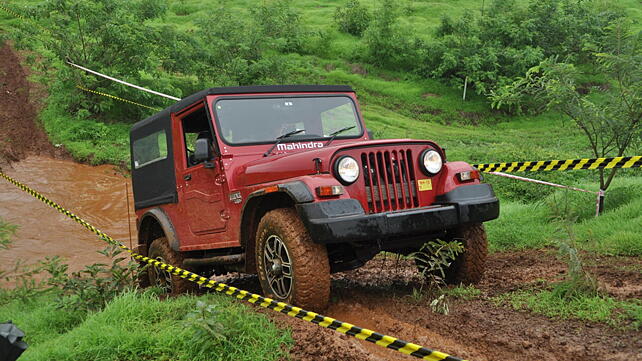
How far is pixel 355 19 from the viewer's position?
38000 mm

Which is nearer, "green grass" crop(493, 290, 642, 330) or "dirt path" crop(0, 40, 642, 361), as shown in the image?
"dirt path" crop(0, 40, 642, 361)

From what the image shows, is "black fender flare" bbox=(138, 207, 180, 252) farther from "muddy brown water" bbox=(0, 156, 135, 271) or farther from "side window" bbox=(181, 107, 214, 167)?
"muddy brown water" bbox=(0, 156, 135, 271)

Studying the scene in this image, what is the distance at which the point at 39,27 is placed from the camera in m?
18.4

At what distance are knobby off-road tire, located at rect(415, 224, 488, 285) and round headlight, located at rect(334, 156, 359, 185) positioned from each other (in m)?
1.25

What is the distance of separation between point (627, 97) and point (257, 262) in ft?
17.9

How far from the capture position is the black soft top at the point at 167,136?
19.3ft

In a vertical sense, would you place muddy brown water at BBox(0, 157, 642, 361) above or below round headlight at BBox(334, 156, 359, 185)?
below

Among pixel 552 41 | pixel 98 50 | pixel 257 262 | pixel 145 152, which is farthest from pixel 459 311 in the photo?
pixel 552 41

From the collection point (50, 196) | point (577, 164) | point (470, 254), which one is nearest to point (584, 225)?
point (577, 164)

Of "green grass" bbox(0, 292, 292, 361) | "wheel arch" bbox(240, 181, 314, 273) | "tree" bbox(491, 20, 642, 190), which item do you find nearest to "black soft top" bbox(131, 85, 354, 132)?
"wheel arch" bbox(240, 181, 314, 273)

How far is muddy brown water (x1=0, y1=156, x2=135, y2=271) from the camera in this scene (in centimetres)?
1119

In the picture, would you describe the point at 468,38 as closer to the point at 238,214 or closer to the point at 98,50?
the point at 98,50

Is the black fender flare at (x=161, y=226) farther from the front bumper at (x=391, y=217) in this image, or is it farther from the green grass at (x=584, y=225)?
the green grass at (x=584, y=225)

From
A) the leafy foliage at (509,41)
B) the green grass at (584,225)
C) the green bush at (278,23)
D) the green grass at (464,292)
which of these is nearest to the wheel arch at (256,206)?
the green grass at (464,292)
